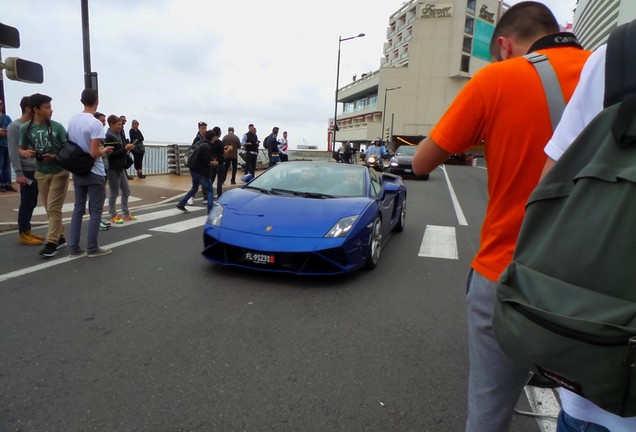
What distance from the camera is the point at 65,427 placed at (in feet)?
7.09

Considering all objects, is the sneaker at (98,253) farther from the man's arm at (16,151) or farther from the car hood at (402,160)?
the car hood at (402,160)

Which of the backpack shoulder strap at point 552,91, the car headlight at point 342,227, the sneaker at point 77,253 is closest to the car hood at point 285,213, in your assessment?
the car headlight at point 342,227

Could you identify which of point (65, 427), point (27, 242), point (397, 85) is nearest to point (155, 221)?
point (27, 242)

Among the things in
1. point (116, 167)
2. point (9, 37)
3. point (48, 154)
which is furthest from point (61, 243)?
point (9, 37)

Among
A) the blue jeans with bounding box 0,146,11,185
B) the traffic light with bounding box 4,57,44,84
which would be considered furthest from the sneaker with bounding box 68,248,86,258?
the blue jeans with bounding box 0,146,11,185

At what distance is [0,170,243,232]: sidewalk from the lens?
7.34m

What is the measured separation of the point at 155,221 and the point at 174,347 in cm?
517

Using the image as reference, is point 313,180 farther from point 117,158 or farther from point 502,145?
point 502,145

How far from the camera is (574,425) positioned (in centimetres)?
116

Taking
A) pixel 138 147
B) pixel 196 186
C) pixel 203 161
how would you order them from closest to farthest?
1. pixel 203 161
2. pixel 196 186
3. pixel 138 147

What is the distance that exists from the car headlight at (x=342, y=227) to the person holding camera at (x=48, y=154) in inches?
133

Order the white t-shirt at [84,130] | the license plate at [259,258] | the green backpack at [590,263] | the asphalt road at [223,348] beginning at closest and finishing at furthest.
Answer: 1. the green backpack at [590,263]
2. the asphalt road at [223,348]
3. the license plate at [259,258]
4. the white t-shirt at [84,130]

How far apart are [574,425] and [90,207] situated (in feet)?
17.7

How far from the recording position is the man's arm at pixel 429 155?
1.55m
